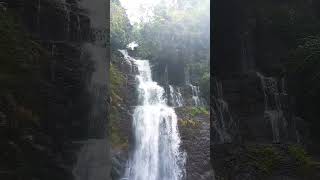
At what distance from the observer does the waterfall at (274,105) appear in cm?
607

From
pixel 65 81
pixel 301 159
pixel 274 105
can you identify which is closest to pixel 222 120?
pixel 274 105

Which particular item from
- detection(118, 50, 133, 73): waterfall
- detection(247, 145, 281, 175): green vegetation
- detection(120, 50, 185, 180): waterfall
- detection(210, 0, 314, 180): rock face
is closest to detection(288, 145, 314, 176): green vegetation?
detection(210, 0, 314, 180): rock face

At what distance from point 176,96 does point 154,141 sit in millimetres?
3026

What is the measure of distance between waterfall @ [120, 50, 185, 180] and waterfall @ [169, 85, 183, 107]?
411mm

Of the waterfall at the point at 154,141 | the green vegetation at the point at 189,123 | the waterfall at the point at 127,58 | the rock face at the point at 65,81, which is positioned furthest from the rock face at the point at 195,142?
the rock face at the point at 65,81

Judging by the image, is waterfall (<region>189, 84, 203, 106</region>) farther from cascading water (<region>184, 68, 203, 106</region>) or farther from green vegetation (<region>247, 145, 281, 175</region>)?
green vegetation (<region>247, 145, 281, 175</region>)

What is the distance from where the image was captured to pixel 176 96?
2073 centimetres

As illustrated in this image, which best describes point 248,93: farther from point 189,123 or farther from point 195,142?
point 189,123

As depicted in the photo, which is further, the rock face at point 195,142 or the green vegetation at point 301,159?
the rock face at point 195,142

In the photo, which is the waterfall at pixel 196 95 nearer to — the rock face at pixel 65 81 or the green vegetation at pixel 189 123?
the green vegetation at pixel 189 123

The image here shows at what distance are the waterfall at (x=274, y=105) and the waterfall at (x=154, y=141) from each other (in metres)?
12.1

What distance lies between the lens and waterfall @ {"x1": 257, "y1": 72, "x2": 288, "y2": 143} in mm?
6066

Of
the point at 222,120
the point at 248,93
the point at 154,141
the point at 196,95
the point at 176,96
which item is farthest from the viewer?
the point at 196,95

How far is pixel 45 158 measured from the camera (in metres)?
6.32
